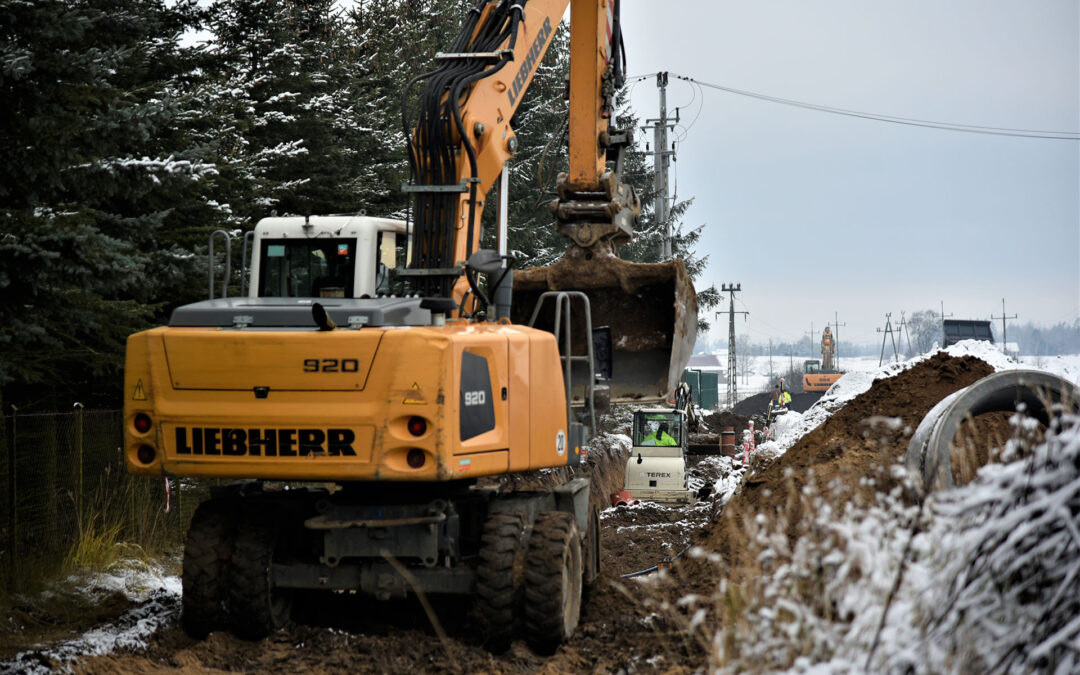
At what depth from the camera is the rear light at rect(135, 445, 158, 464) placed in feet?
24.8

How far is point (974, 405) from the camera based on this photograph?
7.41 m

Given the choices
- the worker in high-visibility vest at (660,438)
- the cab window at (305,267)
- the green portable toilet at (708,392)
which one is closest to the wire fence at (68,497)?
the cab window at (305,267)

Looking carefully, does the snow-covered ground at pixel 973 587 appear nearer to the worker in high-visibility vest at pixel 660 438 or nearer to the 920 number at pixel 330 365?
the 920 number at pixel 330 365

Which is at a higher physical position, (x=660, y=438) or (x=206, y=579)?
(x=206, y=579)

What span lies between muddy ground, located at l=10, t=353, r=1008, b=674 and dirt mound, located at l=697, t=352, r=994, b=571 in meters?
0.02

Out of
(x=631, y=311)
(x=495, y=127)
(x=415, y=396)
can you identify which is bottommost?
(x=415, y=396)

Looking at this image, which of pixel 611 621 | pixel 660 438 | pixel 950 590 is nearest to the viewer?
pixel 950 590

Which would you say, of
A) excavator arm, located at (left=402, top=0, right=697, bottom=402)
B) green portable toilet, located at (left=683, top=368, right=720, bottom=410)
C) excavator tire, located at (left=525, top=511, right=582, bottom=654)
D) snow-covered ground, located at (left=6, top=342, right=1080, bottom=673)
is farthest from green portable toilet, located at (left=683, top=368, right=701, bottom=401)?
snow-covered ground, located at (left=6, top=342, right=1080, bottom=673)

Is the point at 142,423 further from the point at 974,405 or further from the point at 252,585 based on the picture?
the point at 974,405

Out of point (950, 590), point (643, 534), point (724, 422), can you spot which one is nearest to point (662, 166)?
point (724, 422)

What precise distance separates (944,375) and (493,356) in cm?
583

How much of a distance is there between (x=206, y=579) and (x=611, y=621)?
3131 millimetres

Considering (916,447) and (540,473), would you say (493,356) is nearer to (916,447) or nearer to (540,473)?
(916,447)

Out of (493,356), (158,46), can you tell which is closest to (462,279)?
(493,356)
